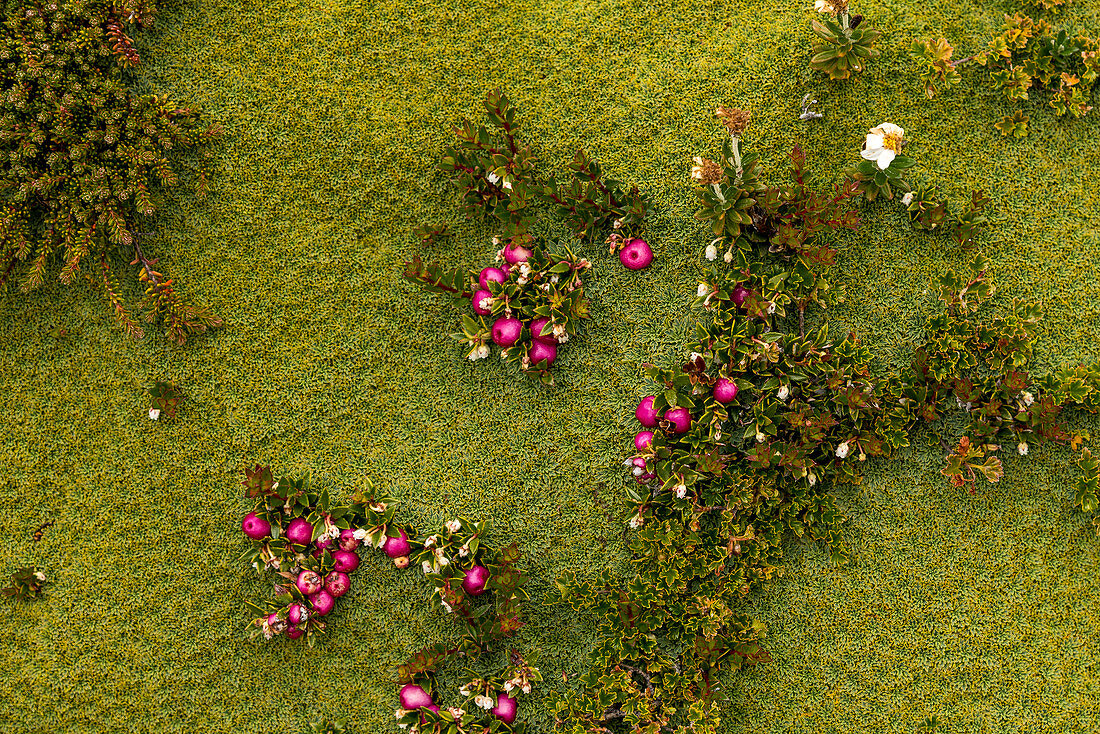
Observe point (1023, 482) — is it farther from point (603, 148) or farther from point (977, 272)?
point (603, 148)

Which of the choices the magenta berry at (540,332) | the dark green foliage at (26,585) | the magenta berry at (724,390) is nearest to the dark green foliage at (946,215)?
the magenta berry at (724,390)

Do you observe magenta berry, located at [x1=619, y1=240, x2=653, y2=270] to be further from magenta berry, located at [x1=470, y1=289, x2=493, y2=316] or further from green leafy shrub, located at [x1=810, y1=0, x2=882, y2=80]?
green leafy shrub, located at [x1=810, y1=0, x2=882, y2=80]

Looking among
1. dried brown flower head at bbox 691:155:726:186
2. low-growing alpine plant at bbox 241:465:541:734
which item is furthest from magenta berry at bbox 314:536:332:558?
dried brown flower head at bbox 691:155:726:186

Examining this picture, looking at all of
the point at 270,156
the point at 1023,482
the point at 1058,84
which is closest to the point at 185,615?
the point at 270,156

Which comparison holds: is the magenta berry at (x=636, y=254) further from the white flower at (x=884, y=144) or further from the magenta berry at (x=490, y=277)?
the white flower at (x=884, y=144)

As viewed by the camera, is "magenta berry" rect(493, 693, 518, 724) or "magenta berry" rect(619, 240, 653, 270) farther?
"magenta berry" rect(619, 240, 653, 270)

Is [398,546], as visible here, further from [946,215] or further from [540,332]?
[946,215]

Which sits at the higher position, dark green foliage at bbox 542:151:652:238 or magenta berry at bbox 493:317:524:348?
dark green foliage at bbox 542:151:652:238
